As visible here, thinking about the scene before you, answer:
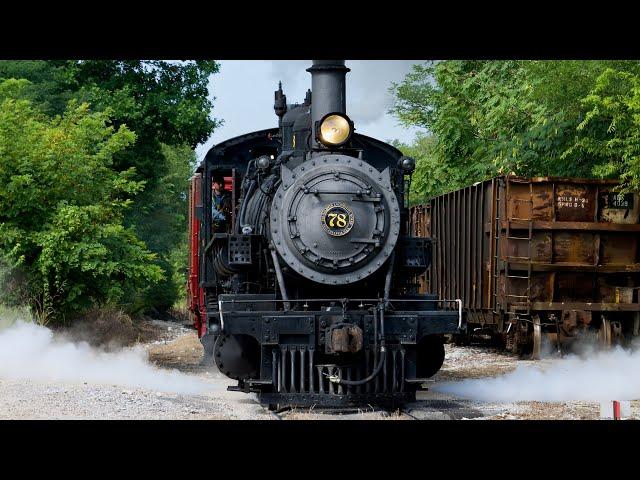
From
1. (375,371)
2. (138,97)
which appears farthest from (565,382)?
(138,97)

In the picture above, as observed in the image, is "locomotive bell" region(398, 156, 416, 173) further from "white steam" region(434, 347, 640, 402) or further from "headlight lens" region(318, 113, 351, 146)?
"white steam" region(434, 347, 640, 402)

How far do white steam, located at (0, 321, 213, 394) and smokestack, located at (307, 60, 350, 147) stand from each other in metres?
3.75

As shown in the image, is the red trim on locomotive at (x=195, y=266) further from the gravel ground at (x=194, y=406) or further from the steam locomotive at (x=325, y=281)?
the steam locomotive at (x=325, y=281)

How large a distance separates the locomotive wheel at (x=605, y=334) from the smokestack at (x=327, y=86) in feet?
24.0

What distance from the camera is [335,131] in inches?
422

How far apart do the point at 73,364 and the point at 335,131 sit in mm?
6673

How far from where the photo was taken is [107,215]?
56.5 feet

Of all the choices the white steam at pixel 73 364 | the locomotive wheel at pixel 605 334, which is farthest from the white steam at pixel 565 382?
the white steam at pixel 73 364

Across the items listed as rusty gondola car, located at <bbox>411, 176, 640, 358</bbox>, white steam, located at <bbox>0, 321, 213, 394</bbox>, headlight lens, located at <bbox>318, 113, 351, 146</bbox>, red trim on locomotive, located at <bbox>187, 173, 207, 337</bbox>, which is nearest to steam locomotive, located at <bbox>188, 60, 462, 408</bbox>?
headlight lens, located at <bbox>318, 113, 351, 146</bbox>

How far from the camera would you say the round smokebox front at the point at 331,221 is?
34.8 ft
